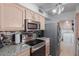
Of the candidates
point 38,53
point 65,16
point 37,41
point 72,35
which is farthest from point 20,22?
point 72,35

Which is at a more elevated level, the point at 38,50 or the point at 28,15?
the point at 28,15

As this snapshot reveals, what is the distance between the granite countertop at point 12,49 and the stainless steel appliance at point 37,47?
3.0 inches

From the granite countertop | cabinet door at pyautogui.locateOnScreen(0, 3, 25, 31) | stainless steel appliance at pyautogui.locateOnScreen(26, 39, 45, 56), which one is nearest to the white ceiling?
cabinet door at pyautogui.locateOnScreen(0, 3, 25, 31)

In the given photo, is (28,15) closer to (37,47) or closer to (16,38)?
(16,38)

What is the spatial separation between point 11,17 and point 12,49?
486 millimetres

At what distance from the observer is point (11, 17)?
6.52 ft

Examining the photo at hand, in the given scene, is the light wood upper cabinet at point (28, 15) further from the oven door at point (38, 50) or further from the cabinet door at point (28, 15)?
the oven door at point (38, 50)

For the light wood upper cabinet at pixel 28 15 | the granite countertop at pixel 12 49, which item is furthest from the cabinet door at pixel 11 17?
the granite countertop at pixel 12 49

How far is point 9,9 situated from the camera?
1.98 m

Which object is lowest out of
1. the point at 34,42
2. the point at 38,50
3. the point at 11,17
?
the point at 38,50

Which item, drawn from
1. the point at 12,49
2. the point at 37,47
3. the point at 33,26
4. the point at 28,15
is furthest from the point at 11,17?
the point at 37,47

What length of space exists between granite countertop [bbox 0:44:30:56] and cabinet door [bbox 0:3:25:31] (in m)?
0.28

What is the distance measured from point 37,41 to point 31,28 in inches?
8.9

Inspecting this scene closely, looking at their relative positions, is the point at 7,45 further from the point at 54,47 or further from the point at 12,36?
the point at 54,47
